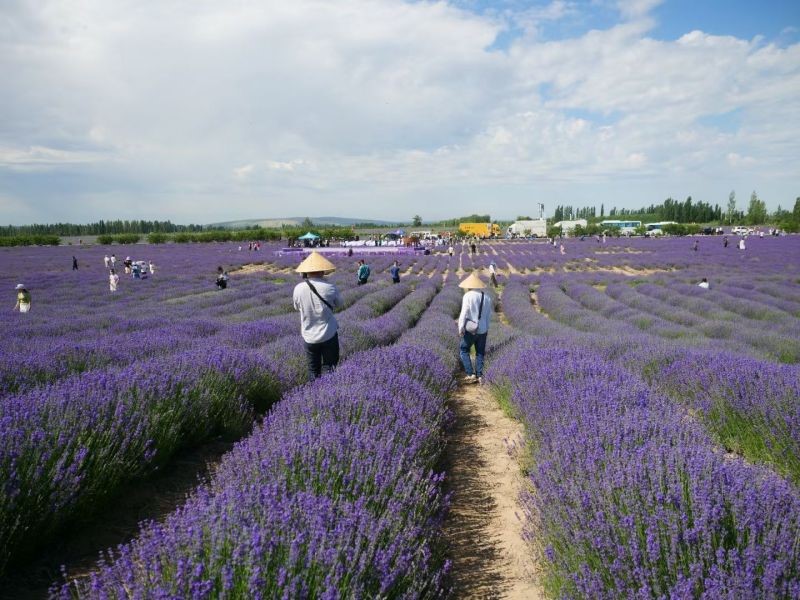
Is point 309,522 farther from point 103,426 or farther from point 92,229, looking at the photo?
point 92,229

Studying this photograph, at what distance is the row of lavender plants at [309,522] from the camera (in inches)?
54.8

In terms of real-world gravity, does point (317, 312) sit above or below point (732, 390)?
above

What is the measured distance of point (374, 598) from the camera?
150 cm

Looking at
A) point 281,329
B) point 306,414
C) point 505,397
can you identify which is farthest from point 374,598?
point 281,329

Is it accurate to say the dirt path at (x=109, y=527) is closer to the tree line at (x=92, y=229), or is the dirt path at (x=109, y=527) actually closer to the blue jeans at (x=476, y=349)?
the blue jeans at (x=476, y=349)

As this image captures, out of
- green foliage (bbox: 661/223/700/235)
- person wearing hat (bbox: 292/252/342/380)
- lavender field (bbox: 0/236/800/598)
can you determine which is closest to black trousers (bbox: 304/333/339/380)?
person wearing hat (bbox: 292/252/342/380)

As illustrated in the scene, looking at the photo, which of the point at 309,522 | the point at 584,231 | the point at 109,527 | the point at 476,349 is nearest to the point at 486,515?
the point at 309,522

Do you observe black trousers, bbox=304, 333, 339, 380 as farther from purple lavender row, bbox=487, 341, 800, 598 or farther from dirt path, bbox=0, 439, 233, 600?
purple lavender row, bbox=487, 341, 800, 598

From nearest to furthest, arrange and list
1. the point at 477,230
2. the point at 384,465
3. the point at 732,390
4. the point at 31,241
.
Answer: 1. the point at 384,465
2. the point at 732,390
3. the point at 31,241
4. the point at 477,230

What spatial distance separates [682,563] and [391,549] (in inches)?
35.4

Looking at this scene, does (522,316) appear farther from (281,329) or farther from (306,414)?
(306,414)

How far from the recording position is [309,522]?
1.66 metres

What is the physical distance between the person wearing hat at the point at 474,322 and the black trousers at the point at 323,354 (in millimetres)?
1874

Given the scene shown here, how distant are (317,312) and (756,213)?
370ft
